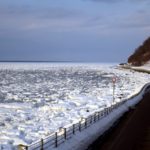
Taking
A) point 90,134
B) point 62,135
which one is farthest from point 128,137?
point 62,135

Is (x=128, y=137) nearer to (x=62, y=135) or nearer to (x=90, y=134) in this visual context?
(x=90, y=134)

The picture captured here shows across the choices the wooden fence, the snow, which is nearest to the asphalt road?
the snow

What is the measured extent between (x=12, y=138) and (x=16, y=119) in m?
7.17

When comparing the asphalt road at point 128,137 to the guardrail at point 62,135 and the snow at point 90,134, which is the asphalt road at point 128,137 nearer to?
the snow at point 90,134

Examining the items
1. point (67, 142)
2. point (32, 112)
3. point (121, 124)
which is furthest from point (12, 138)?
point (32, 112)

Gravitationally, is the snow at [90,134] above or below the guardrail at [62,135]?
below

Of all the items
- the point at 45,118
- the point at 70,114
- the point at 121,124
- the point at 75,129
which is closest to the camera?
the point at 75,129

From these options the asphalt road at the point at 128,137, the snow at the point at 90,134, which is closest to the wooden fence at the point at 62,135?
the snow at the point at 90,134

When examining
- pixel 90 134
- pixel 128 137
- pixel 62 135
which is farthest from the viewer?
pixel 90 134

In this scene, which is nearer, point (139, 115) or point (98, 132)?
point (98, 132)

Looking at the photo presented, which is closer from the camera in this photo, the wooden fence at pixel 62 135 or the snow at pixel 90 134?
the wooden fence at pixel 62 135

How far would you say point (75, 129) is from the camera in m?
18.8

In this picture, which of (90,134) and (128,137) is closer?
(128,137)

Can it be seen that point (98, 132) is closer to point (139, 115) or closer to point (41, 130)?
point (41, 130)
